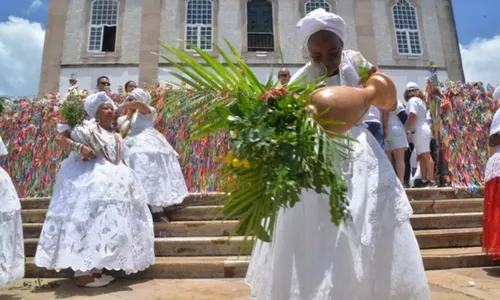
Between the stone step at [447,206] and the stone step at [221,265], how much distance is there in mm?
1220

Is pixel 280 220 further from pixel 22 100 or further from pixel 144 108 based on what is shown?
pixel 22 100

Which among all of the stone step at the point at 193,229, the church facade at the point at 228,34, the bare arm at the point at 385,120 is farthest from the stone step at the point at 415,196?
the church facade at the point at 228,34

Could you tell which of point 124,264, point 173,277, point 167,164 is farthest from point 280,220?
point 167,164

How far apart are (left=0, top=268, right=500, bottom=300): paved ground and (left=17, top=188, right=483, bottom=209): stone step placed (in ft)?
6.61

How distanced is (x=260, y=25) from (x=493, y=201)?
18117 mm

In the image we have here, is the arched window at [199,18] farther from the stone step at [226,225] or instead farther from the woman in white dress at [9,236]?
the woman in white dress at [9,236]

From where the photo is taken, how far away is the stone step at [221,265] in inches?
174

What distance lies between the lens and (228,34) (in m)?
20.4

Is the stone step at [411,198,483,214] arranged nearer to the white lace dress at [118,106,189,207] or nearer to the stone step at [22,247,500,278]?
the stone step at [22,247,500,278]

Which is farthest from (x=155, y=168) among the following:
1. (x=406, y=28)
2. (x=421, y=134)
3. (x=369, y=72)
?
(x=406, y=28)

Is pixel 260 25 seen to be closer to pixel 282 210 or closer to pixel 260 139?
pixel 282 210

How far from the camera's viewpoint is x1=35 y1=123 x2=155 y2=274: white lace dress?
154 inches

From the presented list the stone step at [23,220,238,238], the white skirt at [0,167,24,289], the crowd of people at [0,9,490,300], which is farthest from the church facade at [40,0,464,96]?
the white skirt at [0,167,24,289]

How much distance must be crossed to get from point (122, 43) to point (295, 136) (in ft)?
66.5
